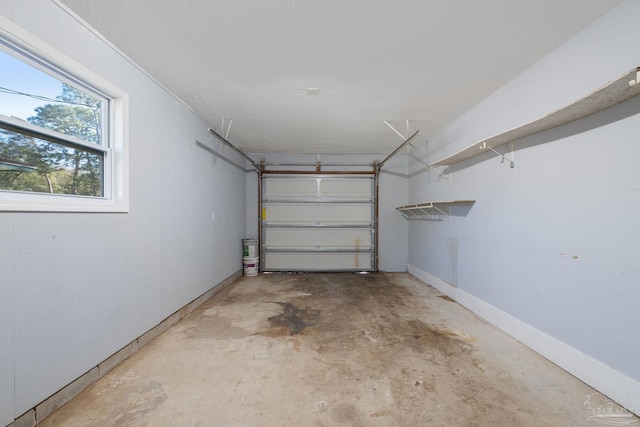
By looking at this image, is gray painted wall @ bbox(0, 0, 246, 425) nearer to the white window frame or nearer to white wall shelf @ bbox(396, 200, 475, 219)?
the white window frame

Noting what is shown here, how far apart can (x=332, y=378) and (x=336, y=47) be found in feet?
8.65

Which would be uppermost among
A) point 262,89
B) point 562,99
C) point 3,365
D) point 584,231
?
point 262,89

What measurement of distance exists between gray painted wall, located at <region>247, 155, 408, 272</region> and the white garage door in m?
0.21

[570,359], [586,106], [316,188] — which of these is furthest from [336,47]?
[316,188]

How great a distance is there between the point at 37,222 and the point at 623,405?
3843 mm

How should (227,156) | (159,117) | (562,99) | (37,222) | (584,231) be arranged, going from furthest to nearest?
(227,156)
(159,117)
(562,99)
(584,231)
(37,222)

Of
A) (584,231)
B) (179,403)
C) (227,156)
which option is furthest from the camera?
(227,156)

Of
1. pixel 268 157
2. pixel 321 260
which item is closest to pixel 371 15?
pixel 268 157

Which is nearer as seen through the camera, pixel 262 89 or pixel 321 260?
pixel 262 89

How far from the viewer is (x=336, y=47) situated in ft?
7.09

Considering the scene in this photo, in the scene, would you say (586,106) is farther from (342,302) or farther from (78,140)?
(78,140)

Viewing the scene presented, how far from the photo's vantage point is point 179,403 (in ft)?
5.68

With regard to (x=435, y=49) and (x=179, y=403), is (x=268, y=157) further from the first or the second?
(x=179, y=403)

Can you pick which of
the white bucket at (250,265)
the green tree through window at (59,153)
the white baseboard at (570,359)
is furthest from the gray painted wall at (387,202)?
the green tree through window at (59,153)
